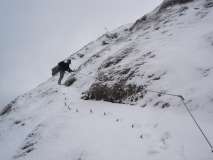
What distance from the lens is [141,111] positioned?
8312 mm

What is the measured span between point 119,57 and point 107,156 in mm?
9258

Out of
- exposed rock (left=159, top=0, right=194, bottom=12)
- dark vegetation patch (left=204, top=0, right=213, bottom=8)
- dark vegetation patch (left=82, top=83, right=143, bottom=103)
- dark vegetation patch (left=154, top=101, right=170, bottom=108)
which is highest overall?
dark vegetation patch (left=154, top=101, right=170, bottom=108)

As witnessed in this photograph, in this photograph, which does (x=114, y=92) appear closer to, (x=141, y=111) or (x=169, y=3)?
(x=141, y=111)

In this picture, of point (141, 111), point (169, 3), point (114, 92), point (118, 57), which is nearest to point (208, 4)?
point (169, 3)

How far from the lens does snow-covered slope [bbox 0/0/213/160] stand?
6176 millimetres

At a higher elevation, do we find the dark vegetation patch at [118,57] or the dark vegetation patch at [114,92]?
the dark vegetation patch at [114,92]

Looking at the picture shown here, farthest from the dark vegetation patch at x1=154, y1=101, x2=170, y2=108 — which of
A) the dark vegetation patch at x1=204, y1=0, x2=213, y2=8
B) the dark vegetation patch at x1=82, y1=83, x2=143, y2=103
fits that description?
the dark vegetation patch at x1=204, y1=0, x2=213, y2=8

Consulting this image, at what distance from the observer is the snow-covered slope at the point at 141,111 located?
20.3ft

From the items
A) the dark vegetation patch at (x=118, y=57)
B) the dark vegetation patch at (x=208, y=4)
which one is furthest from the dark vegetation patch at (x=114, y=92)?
the dark vegetation patch at (x=208, y=4)

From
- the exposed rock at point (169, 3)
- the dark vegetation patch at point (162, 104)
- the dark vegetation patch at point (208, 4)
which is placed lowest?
the exposed rock at point (169, 3)

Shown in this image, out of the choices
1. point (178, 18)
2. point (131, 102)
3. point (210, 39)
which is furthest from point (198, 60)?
point (178, 18)

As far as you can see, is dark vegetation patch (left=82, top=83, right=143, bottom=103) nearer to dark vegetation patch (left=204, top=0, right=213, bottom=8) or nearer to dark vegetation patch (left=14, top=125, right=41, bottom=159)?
dark vegetation patch (left=14, top=125, right=41, bottom=159)

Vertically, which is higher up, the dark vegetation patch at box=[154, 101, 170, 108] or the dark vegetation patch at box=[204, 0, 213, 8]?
the dark vegetation patch at box=[154, 101, 170, 108]

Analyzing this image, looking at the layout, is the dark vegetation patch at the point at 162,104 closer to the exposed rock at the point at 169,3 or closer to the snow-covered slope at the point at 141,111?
the snow-covered slope at the point at 141,111
